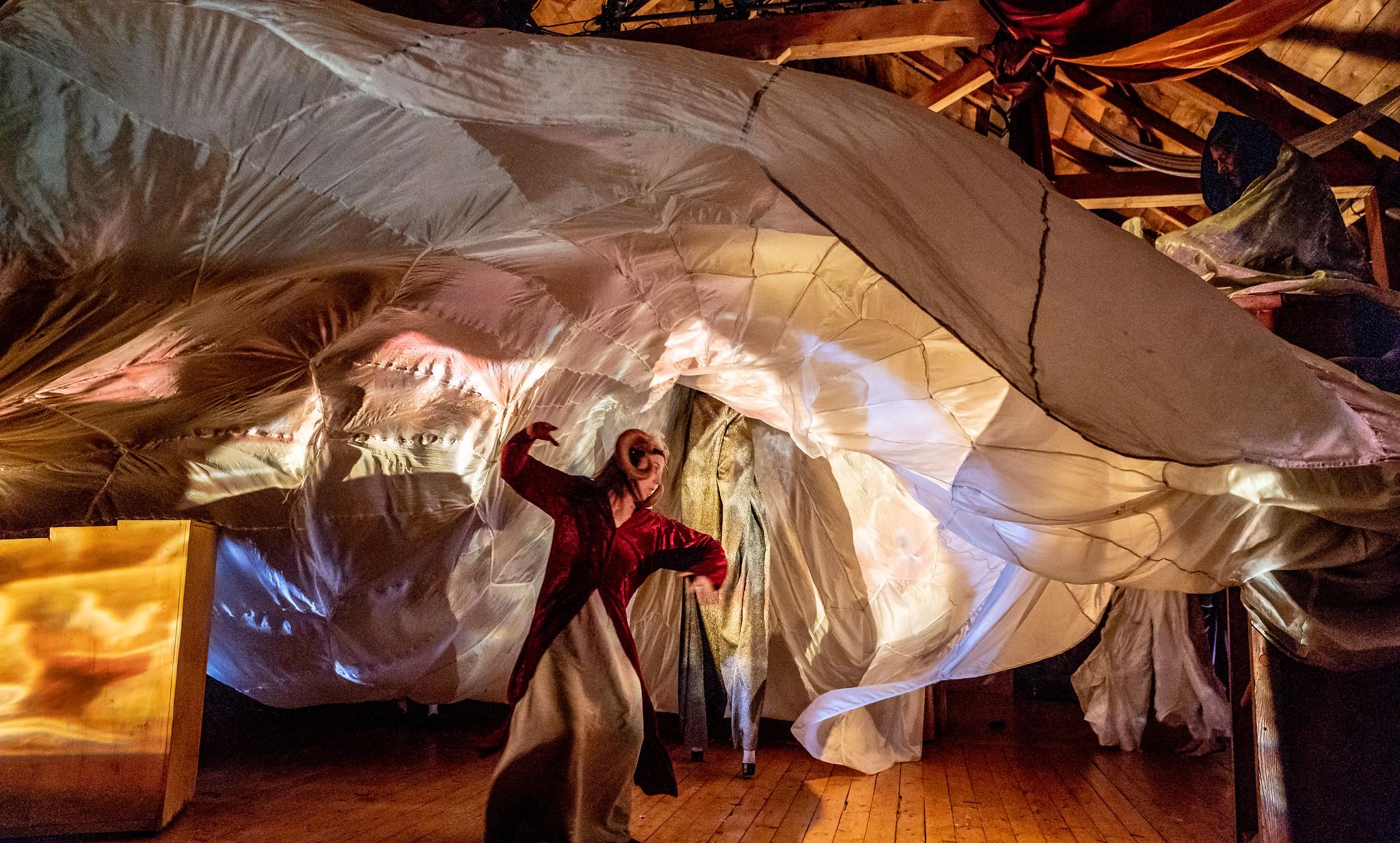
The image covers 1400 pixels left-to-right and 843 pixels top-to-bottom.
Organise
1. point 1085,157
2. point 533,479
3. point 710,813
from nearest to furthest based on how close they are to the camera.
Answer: point 533,479, point 710,813, point 1085,157

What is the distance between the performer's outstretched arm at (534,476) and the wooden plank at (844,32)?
2064mm

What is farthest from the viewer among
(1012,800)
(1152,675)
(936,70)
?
(936,70)

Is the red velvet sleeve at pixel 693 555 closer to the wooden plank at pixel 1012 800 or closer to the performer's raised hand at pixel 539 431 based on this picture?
the performer's raised hand at pixel 539 431

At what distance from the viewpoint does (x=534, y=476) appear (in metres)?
2.93

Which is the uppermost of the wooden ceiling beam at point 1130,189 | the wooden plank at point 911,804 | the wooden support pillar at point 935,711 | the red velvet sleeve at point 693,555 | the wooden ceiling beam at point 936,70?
the wooden ceiling beam at point 936,70

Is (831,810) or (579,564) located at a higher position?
(579,564)

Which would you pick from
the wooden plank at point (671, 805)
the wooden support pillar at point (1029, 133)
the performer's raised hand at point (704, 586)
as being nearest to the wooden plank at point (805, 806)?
the wooden plank at point (671, 805)

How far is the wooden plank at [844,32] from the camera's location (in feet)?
13.4

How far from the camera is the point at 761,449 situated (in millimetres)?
4363

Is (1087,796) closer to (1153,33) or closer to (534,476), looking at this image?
(534,476)

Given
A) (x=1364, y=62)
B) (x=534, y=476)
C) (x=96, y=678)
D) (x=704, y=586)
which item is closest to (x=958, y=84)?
(x=1364, y=62)

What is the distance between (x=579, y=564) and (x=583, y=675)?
0.34 metres

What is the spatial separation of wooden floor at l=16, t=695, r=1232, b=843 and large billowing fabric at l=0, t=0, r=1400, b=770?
488 mm

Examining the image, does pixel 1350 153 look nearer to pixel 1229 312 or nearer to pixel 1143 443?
pixel 1229 312
